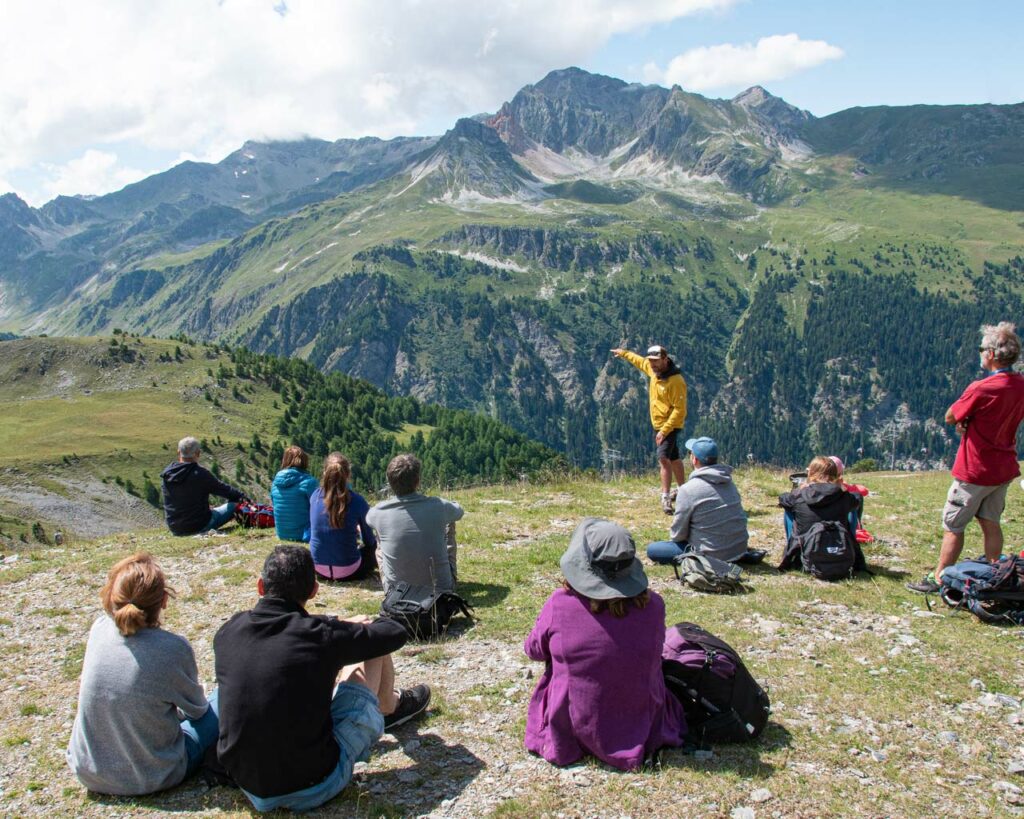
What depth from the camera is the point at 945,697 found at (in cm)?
855

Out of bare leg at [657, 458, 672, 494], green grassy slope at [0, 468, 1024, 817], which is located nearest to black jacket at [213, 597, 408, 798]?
green grassy slope at [0, 468, 1024, 817]

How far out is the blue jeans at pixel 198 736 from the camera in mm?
7121

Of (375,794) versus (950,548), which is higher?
(950,548)

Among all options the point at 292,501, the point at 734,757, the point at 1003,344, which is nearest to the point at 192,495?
the point at 292,501

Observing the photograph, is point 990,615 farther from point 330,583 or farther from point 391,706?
point 330,583

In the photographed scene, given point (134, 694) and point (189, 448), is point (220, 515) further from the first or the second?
point (134, 694)

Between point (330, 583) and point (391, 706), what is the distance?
252 inches

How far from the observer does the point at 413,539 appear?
11.4m

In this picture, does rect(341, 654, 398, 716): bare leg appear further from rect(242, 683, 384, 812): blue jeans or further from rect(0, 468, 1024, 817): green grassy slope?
rect(0, 468, 1024, 817): green grassy slope

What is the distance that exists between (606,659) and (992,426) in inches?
350

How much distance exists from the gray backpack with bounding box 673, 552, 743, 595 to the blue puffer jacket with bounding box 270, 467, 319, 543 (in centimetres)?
873

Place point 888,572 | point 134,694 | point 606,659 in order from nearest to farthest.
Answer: point 134,694
point 606,659
point 888,572

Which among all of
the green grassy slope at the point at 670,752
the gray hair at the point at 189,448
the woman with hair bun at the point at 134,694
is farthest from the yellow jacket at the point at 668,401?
the woman with hair bun at the point at 134,694

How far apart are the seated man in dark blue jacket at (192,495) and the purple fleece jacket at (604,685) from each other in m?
13.4
